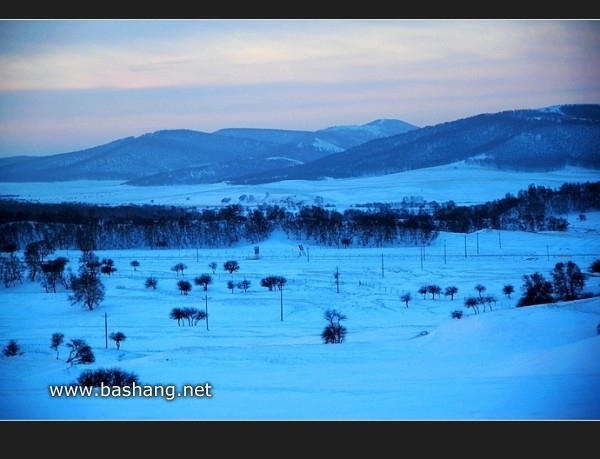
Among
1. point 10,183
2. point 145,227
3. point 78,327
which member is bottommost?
point 78,327

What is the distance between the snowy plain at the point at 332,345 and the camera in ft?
26.8

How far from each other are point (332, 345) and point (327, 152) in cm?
14117

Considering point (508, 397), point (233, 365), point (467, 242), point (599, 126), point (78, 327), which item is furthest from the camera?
point (599, 126)

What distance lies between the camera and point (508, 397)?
8102 millimetres

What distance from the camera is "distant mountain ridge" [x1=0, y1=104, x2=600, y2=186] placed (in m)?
68.8

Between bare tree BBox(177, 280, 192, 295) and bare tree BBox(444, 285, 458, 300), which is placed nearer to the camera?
bare tree BBox(444, 285, 458, 300)

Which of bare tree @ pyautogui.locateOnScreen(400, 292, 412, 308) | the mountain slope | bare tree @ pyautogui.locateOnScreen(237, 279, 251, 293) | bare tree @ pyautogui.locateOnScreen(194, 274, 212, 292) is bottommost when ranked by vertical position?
bare tree @ pyautogui.locateOnScreen(400, 292, 412, 308)

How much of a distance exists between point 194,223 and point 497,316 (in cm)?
2737

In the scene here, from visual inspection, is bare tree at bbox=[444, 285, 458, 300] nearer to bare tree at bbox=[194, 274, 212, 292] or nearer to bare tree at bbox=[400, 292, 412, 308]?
bare tree at bbox=[400, 292, 412, 308]

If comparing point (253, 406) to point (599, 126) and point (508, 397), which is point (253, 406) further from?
point (599, 126)

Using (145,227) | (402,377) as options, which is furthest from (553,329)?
(145,227)

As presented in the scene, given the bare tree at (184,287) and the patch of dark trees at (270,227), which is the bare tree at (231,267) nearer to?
the bare tree at (184,287)

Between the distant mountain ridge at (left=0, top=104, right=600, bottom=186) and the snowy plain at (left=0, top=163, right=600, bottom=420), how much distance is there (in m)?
17.9

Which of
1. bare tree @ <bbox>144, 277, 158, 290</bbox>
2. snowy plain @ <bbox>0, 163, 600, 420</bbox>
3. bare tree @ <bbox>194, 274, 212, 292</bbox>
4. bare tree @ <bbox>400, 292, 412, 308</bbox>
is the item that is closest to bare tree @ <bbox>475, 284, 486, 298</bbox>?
snowy plain @ <bbox>0, 163, 600, 420</bbox>
